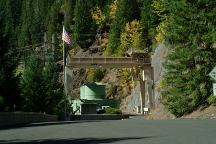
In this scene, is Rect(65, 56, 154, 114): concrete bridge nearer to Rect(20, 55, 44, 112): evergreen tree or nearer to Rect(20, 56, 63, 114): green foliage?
Rect(20, 56, 63, 114): green foliage

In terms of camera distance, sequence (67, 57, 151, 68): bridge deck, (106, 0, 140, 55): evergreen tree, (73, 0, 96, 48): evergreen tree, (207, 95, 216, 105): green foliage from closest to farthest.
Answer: (207, 95, 216, 105): green foliage < (67, 57, 151, 68): bridge deck < (106, 0, 140, 55): evergreen tree < (73, 0, 96, 48): evergreen tree

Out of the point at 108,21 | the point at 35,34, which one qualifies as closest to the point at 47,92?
the point at 108,21

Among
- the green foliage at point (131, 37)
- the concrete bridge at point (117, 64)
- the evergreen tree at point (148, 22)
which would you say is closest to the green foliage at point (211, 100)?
the concrete bridge at point (117, 64)

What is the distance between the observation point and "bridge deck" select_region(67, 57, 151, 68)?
88.2 metres

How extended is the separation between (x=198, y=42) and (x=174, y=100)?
5.46 meters

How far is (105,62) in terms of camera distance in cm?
8869

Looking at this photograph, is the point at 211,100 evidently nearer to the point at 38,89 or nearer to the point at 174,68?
the point at 174,68

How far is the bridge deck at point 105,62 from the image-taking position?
88.2 m

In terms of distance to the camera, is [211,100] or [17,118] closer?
[17,118]

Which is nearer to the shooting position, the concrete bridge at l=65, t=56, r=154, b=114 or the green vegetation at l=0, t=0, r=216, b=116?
the green vegetation at l=0, t=0, r=216, b=116

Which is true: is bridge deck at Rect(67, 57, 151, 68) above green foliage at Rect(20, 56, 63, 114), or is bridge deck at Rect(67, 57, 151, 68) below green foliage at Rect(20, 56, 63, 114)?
above

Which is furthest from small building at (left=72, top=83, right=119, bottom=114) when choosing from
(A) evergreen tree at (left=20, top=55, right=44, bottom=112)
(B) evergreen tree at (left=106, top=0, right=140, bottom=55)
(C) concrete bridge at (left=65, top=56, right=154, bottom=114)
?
(A) evergreen tree at (left=20, top=55, right=44, bottom=112)

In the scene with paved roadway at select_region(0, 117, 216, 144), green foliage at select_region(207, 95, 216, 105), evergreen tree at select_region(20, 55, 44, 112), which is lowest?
paved roadway at select_region(0, 117, 216, 144)

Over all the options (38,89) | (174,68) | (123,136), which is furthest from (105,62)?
(123,136)
